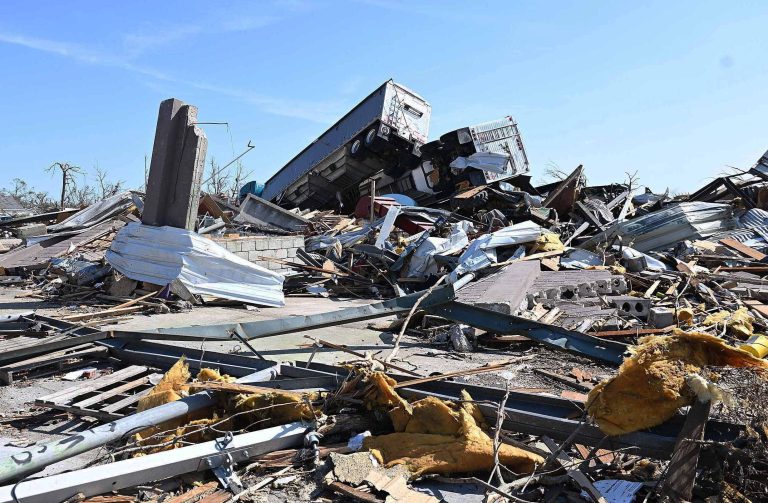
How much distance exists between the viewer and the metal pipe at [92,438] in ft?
10.1

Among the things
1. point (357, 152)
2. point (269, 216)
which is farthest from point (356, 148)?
point (269, 216)

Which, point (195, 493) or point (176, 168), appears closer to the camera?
point (195, 493)

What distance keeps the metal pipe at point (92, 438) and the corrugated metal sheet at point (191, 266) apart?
5470 millimetres

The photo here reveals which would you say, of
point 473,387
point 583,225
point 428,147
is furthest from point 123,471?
point 428,147

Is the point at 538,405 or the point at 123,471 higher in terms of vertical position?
the point at 538,405

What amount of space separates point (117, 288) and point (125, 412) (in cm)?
549

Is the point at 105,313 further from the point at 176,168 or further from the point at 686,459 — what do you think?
the point at 686,459

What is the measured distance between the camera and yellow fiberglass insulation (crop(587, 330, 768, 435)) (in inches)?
120

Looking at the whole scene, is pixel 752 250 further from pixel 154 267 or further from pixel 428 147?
pixel 154 267

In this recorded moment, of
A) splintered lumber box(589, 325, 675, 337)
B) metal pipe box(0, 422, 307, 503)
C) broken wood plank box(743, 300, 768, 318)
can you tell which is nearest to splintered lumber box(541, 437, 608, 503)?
metal pipe box(0, 422, 307, 503)

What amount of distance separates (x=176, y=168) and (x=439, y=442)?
25.0 ft

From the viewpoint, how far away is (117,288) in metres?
9.57

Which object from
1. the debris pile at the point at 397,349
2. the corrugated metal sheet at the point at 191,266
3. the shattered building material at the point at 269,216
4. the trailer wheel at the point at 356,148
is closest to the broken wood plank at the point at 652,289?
the debris pile at the point at 397,349

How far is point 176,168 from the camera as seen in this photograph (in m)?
9.80
